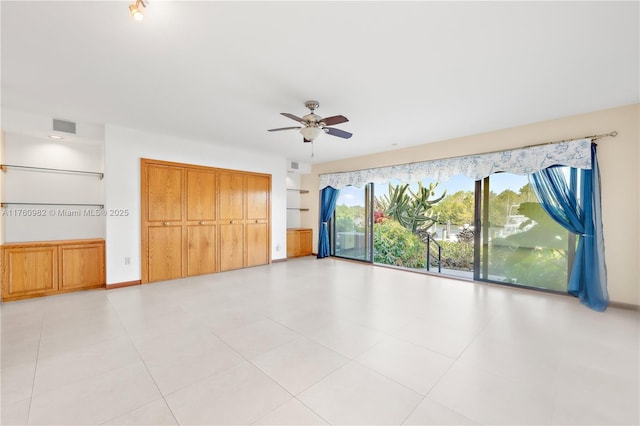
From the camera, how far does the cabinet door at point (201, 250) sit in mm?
4848

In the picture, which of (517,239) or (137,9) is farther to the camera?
(517,239)

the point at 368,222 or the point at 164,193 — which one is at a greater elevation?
the point at 164,193

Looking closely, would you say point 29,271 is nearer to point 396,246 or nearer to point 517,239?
A: point 396,246

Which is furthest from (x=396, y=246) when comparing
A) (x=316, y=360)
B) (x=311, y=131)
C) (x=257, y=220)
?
(x=316, y=360)

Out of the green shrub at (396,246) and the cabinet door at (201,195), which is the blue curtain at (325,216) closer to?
the green shrub at (396,246)

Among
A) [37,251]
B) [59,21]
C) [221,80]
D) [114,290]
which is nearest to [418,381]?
[221,80]

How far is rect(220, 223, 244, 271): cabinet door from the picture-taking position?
5.28 meters

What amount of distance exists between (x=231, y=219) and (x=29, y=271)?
2.92 metres

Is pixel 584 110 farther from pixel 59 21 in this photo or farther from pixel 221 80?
pixel 59 21

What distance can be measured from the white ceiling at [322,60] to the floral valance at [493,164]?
18.7 inches

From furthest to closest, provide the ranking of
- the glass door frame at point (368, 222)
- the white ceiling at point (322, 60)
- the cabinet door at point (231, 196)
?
the glass door frame at point (368, 222), the cabinet door at point (231, 196), the white ceiling at point (322, 60)

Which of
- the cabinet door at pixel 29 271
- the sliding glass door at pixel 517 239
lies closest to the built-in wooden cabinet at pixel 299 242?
the sliding glass door at pixel 517 239

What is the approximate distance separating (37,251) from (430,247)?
22.8ft

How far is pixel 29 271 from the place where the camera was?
3.60 metres
